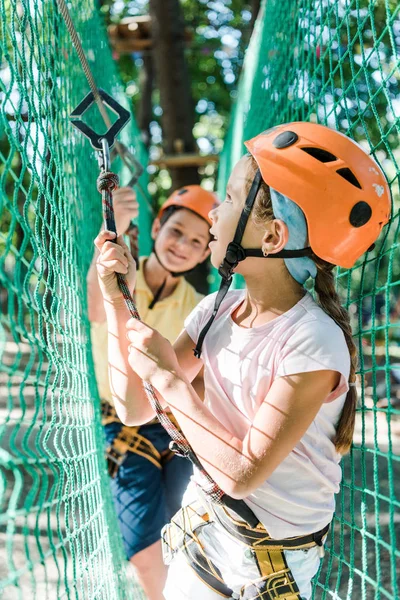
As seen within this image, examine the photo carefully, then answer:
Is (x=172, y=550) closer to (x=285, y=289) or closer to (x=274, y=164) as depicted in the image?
(x=285, y=289)

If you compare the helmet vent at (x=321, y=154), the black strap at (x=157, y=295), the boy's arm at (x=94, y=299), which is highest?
the helmet vent at (x=321, y=154)

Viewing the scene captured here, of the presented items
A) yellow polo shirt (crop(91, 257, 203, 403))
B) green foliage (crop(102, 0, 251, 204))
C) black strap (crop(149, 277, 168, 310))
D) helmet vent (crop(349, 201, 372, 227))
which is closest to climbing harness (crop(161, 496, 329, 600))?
helmet vent (crop(349, 201, 372, 227))

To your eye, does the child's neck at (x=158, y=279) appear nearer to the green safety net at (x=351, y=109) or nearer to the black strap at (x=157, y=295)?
the black strap at (x=157, y=295)

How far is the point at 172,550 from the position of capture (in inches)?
61.7

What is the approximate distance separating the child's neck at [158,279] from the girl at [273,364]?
1197 mm

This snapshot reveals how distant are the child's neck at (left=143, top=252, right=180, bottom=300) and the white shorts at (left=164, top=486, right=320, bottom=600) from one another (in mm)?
1353

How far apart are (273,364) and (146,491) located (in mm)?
1347

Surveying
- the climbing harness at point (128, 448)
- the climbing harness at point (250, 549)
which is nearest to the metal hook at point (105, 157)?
the climbing harness at point (250, 549)

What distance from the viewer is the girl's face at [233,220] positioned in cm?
143

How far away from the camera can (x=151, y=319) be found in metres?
2.61

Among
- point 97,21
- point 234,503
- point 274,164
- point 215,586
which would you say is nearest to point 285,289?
point 274,164

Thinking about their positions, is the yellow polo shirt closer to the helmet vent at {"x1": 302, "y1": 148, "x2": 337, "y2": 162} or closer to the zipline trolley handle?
the zipline trolley handle

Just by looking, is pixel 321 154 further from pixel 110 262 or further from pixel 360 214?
pixel 110 262

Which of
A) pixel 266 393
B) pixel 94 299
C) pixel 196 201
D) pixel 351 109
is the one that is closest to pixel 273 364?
pixel 266 393
